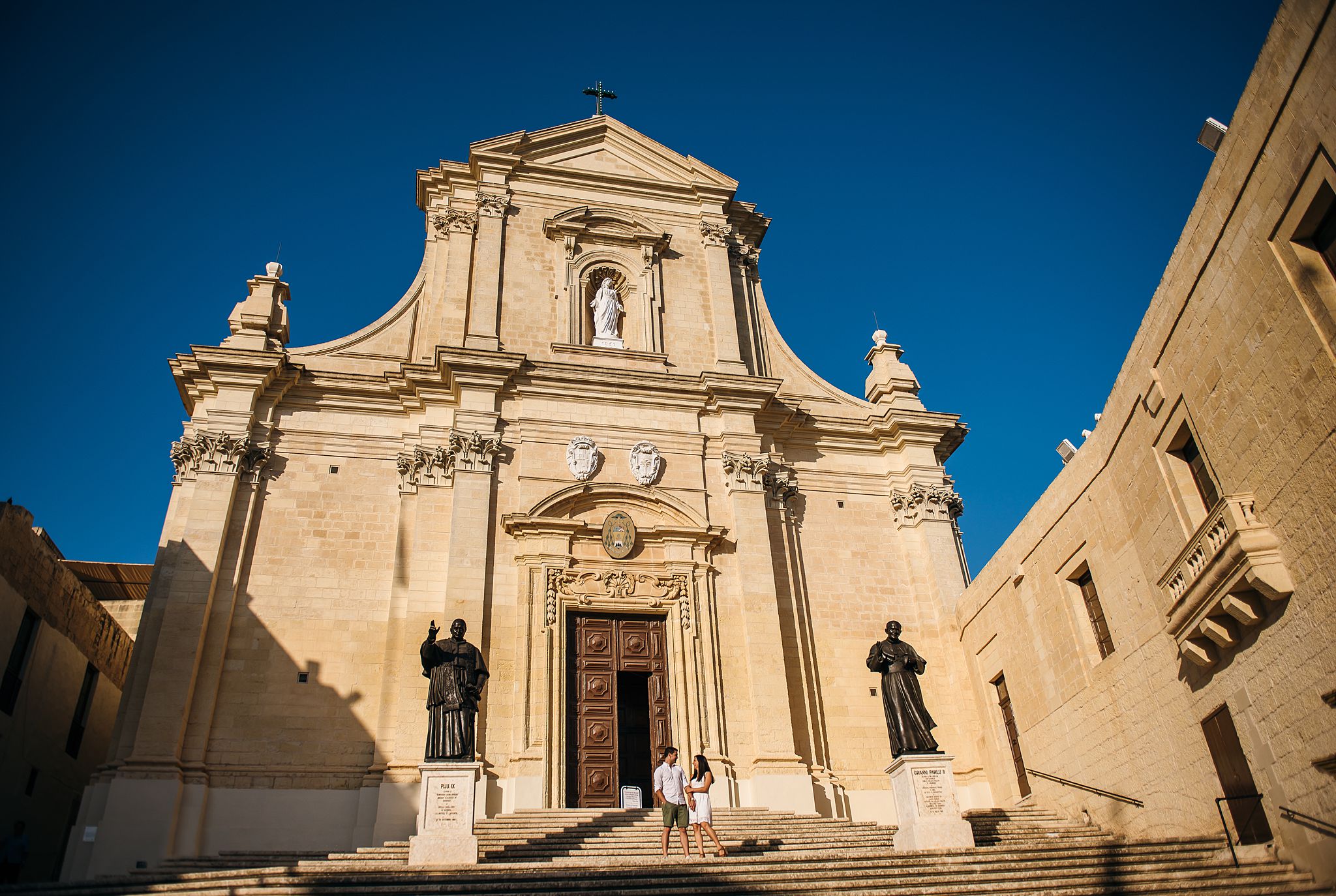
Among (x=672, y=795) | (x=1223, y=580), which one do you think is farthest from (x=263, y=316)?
(x=1223, y=580)

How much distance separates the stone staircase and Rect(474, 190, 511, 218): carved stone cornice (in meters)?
13.1

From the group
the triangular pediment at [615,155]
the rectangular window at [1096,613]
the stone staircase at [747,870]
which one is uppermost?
the triangular pediment at [615,155]

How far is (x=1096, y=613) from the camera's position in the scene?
1409cm

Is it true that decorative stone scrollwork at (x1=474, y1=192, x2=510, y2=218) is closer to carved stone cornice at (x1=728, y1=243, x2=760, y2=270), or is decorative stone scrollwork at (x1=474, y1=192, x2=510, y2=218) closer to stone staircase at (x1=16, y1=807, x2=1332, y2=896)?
carved stone cornice at (x1=728, y1=243, x2=760, y2=270)

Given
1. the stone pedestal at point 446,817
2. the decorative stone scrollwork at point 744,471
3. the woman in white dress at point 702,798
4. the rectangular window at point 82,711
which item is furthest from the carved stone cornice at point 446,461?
the rectangular window at point 82,711

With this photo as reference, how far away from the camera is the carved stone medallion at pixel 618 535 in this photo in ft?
58.6

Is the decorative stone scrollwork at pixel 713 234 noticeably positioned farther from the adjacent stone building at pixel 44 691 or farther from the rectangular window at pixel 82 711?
the rectangular window at pixel 82 711

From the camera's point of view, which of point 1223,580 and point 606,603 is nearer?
point 1223,580

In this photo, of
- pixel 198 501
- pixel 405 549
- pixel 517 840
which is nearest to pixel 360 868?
pixel 517 840

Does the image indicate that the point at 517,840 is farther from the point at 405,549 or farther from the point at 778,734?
the point at 405,549

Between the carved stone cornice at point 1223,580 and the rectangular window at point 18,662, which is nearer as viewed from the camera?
the carved stone cornice at point 1223,580

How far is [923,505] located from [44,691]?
17343 millimetres

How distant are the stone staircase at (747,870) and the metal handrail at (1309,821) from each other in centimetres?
49

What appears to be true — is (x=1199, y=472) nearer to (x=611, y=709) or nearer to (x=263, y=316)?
(x=611, y=709)
